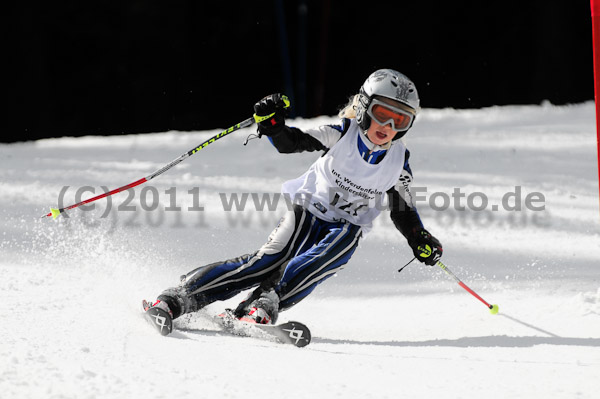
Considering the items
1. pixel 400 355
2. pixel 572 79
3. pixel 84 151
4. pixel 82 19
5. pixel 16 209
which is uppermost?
pixel 82 19

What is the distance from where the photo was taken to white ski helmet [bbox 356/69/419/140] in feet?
10.1

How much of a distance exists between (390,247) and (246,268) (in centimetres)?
171

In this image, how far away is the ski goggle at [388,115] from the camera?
10.1 feet

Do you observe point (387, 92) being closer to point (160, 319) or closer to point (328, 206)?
point (328, 206)

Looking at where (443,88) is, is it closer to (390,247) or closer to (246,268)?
(390,247)

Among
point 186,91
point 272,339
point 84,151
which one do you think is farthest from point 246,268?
point 186,91

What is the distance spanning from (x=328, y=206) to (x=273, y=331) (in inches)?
26.8

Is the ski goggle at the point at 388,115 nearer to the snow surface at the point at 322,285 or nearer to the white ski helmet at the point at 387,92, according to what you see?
the white ski helmet at the point at 387,92

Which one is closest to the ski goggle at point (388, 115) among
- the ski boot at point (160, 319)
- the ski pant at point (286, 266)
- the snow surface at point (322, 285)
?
the ski pant at point (286, 266)

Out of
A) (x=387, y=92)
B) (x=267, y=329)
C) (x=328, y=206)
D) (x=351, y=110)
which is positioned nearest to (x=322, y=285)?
(x=328, y=206)

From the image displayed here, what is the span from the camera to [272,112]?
3043 millimetres

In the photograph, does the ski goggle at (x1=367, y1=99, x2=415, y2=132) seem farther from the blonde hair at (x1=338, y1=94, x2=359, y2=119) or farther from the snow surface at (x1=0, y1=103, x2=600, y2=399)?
the snow surface at (x1=0, y1=103, x2=600, y2=399)

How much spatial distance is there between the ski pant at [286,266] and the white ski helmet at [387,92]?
47 centimetres

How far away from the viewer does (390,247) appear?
468 centimetres
